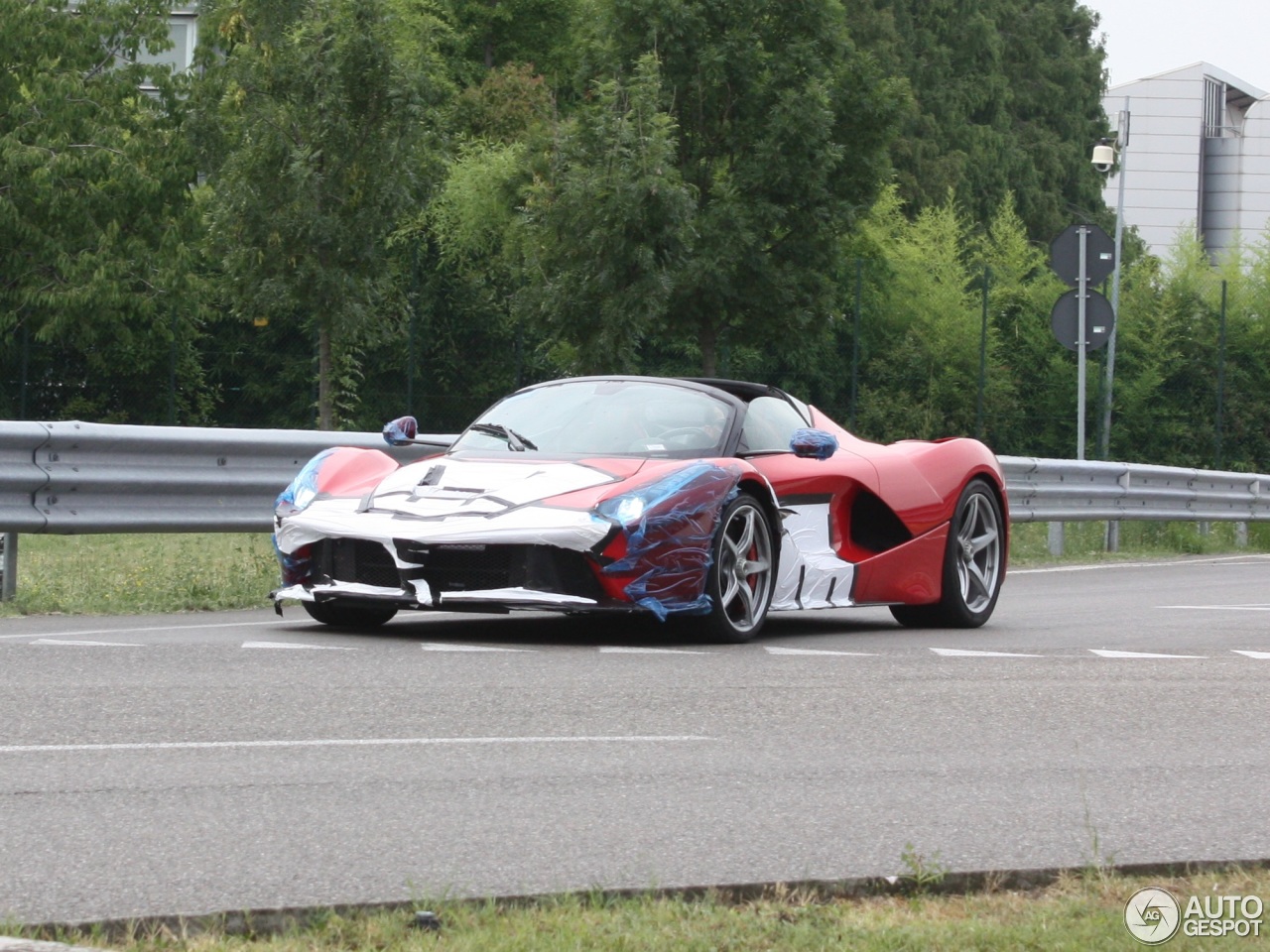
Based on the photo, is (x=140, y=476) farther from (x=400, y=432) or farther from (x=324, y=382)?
(x=324, y=382)

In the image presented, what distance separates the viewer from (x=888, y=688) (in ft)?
25.3

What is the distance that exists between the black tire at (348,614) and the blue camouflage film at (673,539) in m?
1.25

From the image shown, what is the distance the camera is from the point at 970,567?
36.6 feet

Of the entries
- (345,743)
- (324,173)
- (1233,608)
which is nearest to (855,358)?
(324,173)

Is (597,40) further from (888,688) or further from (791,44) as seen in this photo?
(888,688)

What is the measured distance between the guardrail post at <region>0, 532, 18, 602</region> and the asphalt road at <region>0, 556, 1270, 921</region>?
94 centimetres

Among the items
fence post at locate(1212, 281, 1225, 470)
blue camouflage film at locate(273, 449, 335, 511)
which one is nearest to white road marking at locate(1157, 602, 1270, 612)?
blue camouflage film at locate(273, 449, 335, 511)

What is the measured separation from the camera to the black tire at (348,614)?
9.45 m

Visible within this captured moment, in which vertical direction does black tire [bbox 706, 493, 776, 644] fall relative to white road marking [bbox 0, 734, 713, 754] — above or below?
above

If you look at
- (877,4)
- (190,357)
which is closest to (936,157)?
(877,4)

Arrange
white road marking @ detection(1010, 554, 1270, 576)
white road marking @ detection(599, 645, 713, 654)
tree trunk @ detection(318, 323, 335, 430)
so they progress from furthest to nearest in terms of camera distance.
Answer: tree trunk @ detection(318, 323, 335, 430) → white road marking @ detection(1010, 554, 1270, 576) → white road marking @ detection(599, 645, 713, 654)

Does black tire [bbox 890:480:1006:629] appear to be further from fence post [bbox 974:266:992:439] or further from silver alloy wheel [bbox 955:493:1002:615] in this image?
fence post [bbox 974:266:992:439]

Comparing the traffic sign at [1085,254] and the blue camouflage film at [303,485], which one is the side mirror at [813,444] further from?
the traffic sign at [1085,254]

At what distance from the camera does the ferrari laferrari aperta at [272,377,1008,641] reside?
8.64 m
